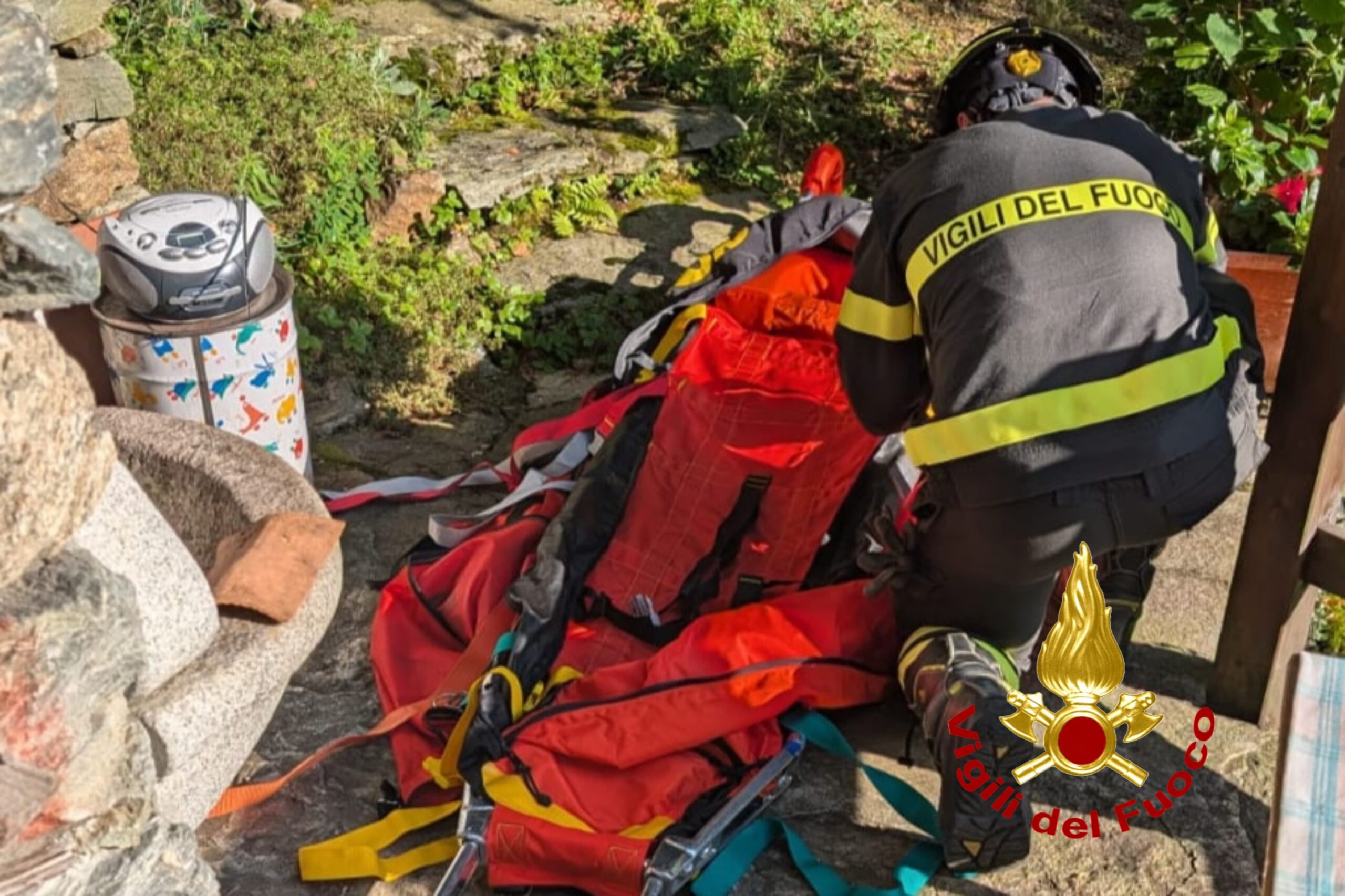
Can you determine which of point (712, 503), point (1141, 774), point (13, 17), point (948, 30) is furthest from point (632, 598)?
point (948, 30)

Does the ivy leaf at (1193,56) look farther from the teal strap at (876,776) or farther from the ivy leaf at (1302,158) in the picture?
the teal strap at (876,776)

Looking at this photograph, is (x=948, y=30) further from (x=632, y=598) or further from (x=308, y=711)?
(x=308, y=711)

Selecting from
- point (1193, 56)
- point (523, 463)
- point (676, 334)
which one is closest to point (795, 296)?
point (676, 334)

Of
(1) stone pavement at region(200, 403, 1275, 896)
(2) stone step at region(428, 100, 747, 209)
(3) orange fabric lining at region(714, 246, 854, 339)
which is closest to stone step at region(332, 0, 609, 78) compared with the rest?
(2) stone step at region(428, 100, 747, 209)

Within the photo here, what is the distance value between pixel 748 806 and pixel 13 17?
2.12 m

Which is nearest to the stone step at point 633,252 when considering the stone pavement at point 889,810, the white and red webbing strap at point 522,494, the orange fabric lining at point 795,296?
the orange fabric lining at point 795,296

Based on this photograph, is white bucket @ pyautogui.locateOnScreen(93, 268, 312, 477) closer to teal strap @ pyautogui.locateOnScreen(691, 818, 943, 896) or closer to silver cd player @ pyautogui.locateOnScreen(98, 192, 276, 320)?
silver cd player @ pyautogui.locateOnScreen(98, 192, 276, 320)

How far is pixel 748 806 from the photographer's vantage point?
123 inches

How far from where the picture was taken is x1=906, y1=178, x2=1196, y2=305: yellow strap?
111 inches

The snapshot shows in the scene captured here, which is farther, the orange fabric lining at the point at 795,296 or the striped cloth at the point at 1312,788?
the orange fabric lining at the point at 795,296

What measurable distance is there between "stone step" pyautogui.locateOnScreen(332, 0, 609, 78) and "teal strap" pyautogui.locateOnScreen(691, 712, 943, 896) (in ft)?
12.7

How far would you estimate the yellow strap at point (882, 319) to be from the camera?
124 inches

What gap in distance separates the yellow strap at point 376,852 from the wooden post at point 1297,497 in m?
1.86

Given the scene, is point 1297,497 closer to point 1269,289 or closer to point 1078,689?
point 1078,689
